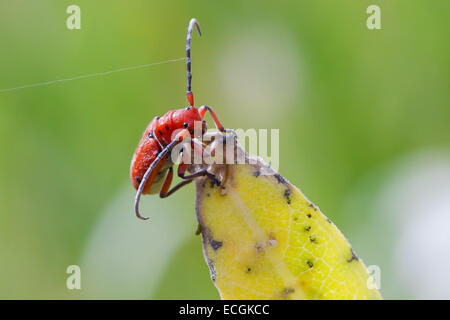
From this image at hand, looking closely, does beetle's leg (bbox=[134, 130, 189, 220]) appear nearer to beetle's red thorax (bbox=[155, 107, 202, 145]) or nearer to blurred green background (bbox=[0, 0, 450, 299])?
beetle's red thorax (bbox=[155, 107, 202, 145])

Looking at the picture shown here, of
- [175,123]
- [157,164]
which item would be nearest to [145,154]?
[157,164]

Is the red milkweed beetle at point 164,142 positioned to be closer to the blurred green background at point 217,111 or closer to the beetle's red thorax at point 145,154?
the beetle's red thorax at point 145,154

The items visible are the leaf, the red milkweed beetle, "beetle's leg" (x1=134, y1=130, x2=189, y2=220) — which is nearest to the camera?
the leaf

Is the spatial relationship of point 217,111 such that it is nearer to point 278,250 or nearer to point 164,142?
point 164,142

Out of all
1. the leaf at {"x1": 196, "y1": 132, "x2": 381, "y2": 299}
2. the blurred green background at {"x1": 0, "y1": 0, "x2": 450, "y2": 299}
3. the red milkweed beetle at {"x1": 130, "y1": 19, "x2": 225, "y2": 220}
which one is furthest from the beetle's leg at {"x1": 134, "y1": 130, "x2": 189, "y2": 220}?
the blurred green background at {"x1": 0, "y1": 0, "x2": 450, "y2": 299}
